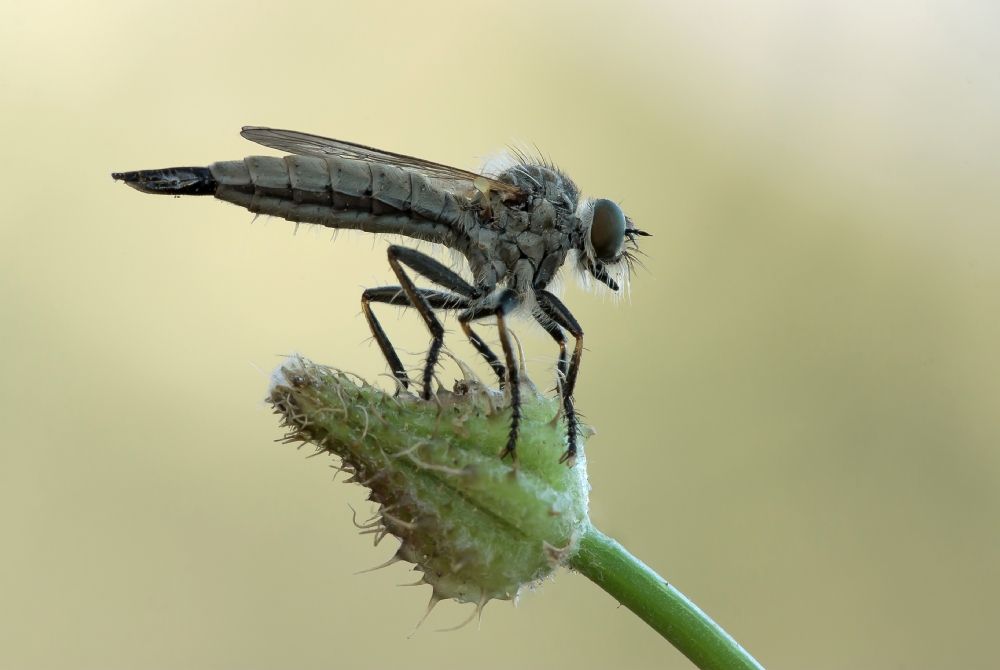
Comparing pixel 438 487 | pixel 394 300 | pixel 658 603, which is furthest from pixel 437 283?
pixel 658 603

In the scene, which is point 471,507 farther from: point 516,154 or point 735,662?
point 516,154

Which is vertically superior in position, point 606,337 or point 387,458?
point 606,337

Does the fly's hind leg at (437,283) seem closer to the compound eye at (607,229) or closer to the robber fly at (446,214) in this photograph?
the robber fly at (446,214)

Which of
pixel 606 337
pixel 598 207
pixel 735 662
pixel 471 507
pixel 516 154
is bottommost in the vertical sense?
pixel 735 662

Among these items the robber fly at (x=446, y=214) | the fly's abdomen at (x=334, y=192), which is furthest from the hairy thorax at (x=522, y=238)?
the fly's abdomen at (x=334, y=192)

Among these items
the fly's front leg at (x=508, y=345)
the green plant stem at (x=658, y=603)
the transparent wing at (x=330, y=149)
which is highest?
the transparent wing at (x=330, y=149)

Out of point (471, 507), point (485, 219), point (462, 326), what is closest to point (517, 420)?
point (471, 507)

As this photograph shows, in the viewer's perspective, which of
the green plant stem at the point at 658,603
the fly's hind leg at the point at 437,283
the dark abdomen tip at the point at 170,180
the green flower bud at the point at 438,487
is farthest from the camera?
the dark abdomen tip at the point at 170,180
